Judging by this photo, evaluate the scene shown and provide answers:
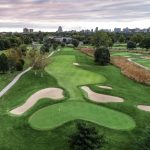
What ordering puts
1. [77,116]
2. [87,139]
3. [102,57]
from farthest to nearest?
[102,57] < [77,116] < [87,139]

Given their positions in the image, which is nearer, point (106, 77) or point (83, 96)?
point (83, 96)

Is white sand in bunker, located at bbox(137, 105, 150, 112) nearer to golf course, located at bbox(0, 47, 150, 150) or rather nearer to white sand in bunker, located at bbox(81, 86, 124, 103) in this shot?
golf course, located at bbox(0, 47, 150, 150)

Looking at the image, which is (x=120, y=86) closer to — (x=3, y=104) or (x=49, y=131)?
(x=3, y=104)

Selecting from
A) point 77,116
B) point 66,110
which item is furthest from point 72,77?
point 77,116

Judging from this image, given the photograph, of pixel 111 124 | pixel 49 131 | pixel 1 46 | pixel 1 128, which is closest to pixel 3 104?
pixel 1 128

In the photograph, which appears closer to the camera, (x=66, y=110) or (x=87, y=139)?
(x=87, y=139)

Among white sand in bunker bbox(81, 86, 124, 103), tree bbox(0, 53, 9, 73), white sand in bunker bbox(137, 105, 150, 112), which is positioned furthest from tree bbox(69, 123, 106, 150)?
tree bbox(0, 53, 9, 73)

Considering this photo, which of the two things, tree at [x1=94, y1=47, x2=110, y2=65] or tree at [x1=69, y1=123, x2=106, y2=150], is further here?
tree at [x1=94, y1=47, x2=110, y2=65]

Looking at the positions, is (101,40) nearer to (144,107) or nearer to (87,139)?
(144,107)
